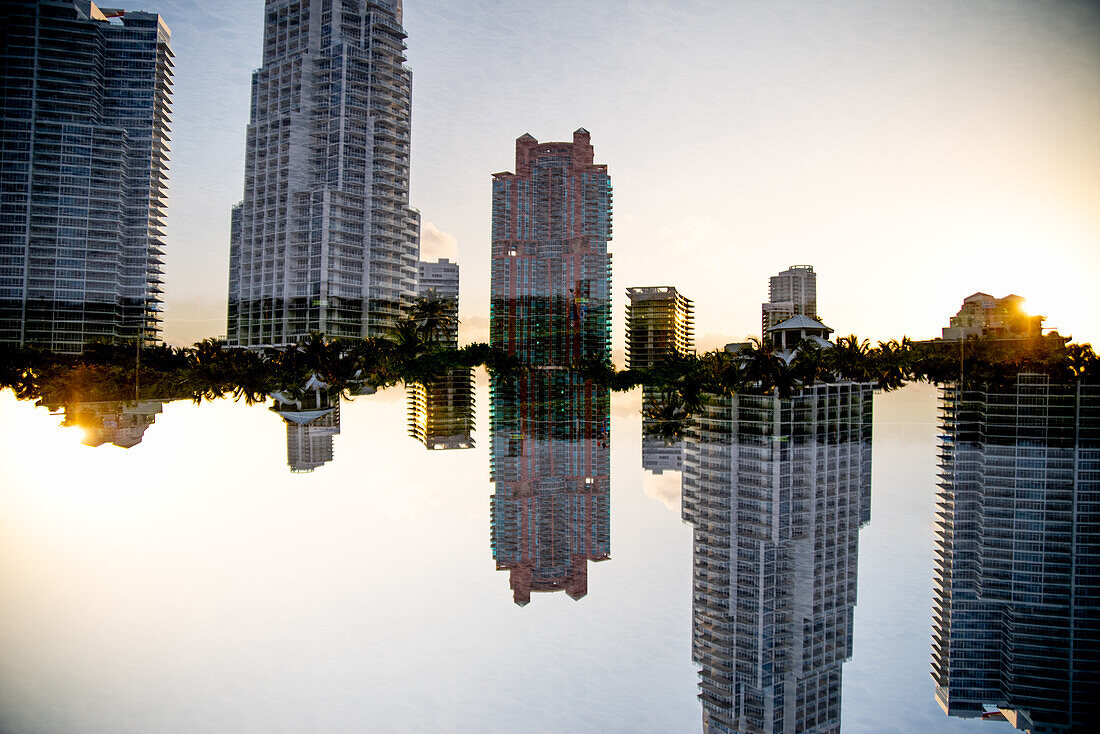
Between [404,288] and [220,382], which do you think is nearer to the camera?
[220,382]

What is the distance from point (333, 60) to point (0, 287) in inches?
305

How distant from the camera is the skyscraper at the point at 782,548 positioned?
22.7ft

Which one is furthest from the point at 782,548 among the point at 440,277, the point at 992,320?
the point at 440,277

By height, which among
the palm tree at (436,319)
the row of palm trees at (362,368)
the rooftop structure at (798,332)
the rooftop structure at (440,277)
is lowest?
the row of palm trees at (362,368)

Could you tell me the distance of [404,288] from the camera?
11992mm

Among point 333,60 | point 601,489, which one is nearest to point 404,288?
→ point 333,60

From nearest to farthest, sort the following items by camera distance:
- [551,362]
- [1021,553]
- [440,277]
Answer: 1. [1021,553]
2. [551,362]
3. [440,277]

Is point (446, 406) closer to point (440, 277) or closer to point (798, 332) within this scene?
point (440, 277)

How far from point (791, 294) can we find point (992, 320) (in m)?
2.57

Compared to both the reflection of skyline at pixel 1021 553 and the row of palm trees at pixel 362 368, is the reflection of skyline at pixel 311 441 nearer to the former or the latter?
the row of palm trees at pixel 362 368

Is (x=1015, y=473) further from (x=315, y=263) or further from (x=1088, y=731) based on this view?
(x=315, y=263)

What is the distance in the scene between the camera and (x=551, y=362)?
10508mm

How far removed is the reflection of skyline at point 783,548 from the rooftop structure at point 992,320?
1.69 m

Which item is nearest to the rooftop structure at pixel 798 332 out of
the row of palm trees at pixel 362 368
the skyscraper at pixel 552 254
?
the row of palm trees at pixel 362 368
